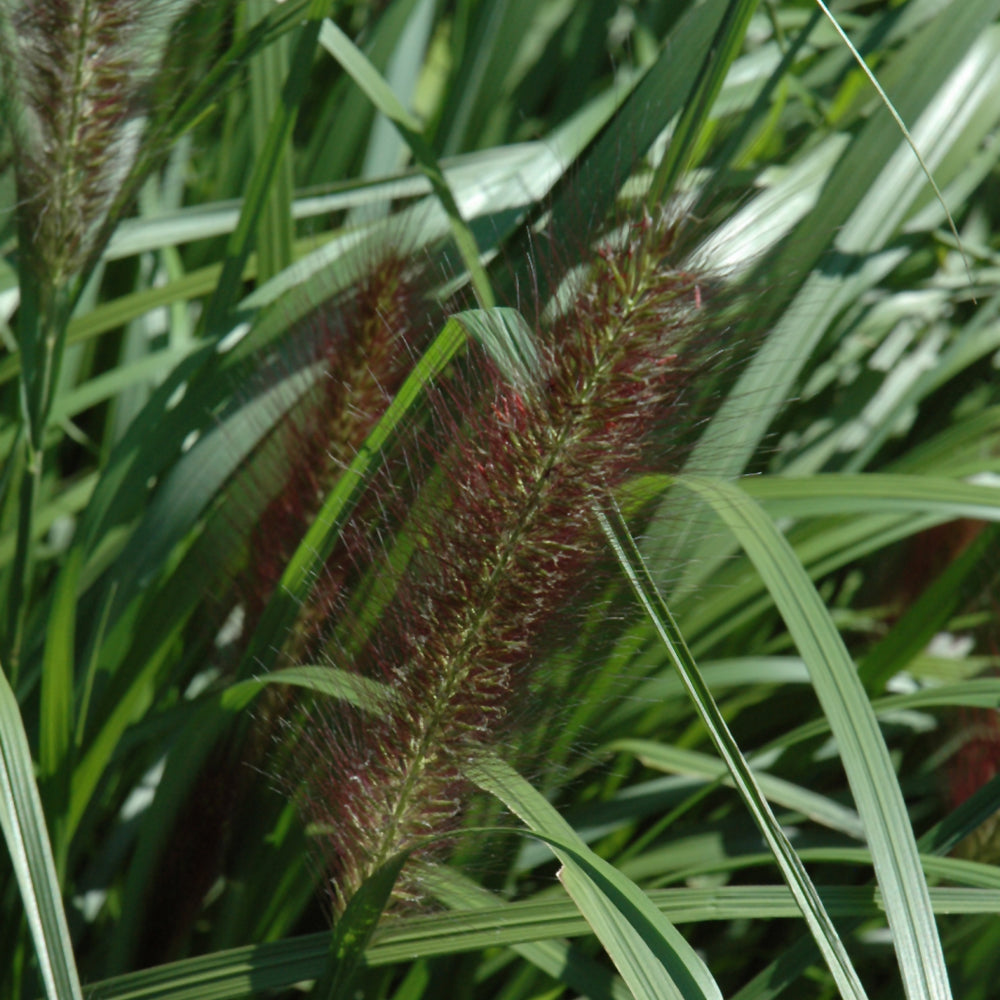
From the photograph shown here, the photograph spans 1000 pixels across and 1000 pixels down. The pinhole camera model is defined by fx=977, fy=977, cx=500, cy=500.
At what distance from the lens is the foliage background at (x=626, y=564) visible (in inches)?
30.3

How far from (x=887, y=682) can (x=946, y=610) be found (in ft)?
0.37

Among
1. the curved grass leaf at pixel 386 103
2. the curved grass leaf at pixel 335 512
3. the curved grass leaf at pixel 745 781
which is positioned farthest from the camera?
the curved grass leaf at pixel 386 103

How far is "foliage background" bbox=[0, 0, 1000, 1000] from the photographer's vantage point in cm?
77

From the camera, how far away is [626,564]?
0.64 metres

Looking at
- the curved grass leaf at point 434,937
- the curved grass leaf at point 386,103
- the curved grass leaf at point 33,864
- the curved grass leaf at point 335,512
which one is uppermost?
the curved grass leaf at point 386,103

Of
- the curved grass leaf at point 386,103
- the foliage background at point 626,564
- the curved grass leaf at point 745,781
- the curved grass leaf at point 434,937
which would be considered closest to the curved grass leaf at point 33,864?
the foliage background at point 626,564

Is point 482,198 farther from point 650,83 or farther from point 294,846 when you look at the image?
point 294,846

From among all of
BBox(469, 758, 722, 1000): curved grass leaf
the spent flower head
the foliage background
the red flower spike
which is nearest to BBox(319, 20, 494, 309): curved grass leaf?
the foliage background

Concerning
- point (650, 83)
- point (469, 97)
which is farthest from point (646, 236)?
point (469, 97)

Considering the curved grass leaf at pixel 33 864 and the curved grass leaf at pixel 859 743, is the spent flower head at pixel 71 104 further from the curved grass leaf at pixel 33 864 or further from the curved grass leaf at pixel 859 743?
the curved grass leaf at pixel 859 743

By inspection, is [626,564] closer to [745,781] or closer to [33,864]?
[745,781]

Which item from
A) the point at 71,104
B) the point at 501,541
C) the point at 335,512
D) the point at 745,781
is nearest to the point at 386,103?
the point at 71,104

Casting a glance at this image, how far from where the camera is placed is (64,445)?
1.59 metres

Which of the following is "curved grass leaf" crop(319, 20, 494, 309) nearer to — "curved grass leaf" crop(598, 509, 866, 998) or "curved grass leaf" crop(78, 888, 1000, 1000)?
"curved grass leaf" crop(598, 509, 866, 998)
